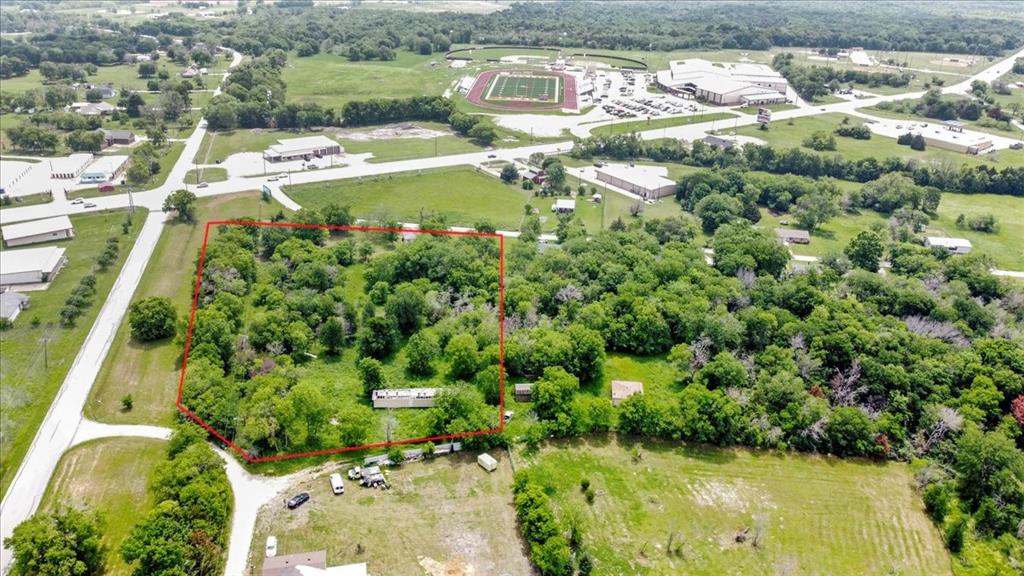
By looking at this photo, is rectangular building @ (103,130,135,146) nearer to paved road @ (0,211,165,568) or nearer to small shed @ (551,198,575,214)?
paved road @ (0,211,165,568)

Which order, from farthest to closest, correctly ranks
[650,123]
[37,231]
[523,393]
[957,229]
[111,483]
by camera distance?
[650,123] → [957,229] → [37,231] → [523,393] → [111,483]

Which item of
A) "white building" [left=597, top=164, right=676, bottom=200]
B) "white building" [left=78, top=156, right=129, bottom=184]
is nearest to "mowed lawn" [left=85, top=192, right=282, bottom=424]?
"white building" [left=78, top=156, right=129, bottom=184]

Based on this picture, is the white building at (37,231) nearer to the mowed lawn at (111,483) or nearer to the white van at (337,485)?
the mowed lawn at (111,483)

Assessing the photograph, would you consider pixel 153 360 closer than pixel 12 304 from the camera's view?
Yes

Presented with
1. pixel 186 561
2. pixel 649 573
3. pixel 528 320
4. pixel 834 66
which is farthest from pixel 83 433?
pixel 834 66

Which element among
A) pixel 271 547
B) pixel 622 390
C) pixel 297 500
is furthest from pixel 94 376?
pixel 622 390

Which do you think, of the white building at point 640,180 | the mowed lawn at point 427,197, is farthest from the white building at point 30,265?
the white building at point 640,180

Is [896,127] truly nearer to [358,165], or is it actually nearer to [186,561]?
[358,165]

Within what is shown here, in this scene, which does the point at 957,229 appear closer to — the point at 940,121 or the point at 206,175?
the point at 940,121
